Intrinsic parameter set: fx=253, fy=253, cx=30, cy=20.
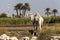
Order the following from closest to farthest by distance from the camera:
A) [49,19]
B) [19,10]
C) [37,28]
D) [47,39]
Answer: [47,39]
[37,28]
[49,19]
[19,10]

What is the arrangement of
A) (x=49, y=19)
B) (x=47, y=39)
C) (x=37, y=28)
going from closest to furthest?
(x=47, y=39) → (x=37, y=28) → (x=49, y=19)

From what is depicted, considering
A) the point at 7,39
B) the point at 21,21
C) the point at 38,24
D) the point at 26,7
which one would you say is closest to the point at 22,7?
the point at 26,7

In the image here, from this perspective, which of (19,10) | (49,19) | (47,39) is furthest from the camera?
(19,10)

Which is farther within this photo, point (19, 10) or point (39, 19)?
point (19, 10)

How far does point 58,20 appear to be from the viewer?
43.4m

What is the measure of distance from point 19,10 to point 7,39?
206 feet

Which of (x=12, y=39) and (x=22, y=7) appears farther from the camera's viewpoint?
(x=22, y=7)

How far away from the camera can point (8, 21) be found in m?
43.0

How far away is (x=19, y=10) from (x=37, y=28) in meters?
57.1

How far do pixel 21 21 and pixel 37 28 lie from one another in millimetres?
23311

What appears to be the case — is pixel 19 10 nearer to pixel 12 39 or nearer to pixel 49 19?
pixel 49 19

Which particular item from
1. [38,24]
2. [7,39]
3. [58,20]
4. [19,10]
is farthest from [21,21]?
[19,10]

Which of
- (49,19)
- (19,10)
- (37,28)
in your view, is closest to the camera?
(37,28)

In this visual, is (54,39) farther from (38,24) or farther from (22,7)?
(22,7)
